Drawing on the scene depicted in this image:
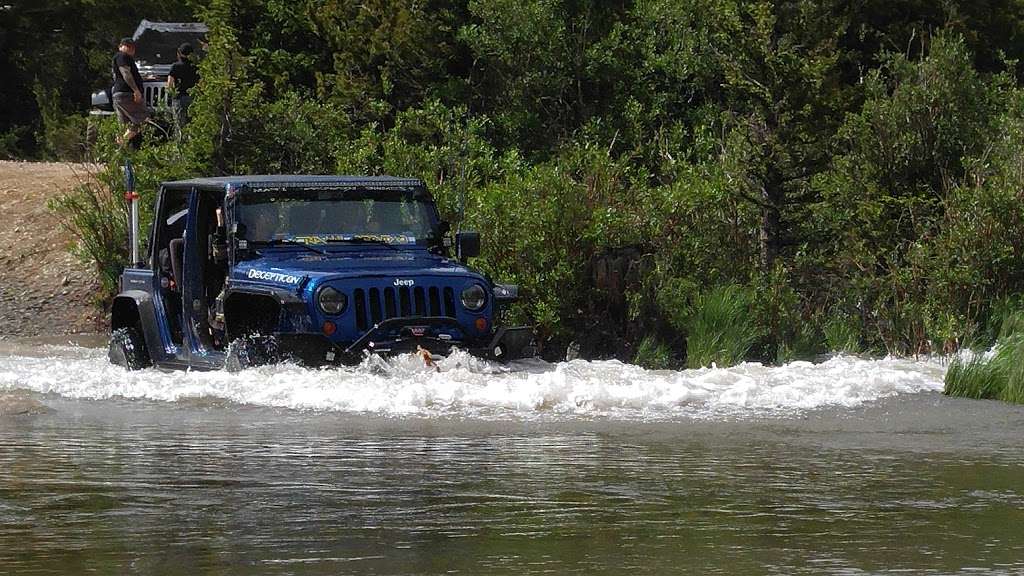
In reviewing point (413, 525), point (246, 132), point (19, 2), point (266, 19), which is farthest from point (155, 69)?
point (413, 525)

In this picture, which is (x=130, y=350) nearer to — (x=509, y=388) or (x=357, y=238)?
(x=357, y=238)

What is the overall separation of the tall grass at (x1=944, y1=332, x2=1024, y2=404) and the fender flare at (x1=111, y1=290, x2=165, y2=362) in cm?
586

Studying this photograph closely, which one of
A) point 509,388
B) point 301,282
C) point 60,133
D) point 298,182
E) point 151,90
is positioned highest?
point 151,90

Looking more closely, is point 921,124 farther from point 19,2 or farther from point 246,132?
point 19,2

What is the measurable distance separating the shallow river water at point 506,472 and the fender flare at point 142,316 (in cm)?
25

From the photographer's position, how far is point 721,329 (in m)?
16.0

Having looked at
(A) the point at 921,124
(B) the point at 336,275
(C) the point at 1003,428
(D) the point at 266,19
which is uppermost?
(D) the point at 266,19

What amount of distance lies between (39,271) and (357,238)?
868 centimetres

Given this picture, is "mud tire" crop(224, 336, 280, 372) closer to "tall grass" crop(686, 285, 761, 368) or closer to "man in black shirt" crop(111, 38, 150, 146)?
"tall grass" crop(686, 285, 761, 368)

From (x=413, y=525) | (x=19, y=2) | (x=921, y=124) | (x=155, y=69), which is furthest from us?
(x=19, y=2)

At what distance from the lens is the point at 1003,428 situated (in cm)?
1091

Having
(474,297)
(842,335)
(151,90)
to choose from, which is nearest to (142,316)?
(474,297)

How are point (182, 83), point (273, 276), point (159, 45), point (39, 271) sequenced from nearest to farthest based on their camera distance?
1. point (273, 276)
2. point (39, 271)
3. point (182, 83)
4. point (159, 45)

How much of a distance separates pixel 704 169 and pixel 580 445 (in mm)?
8348
